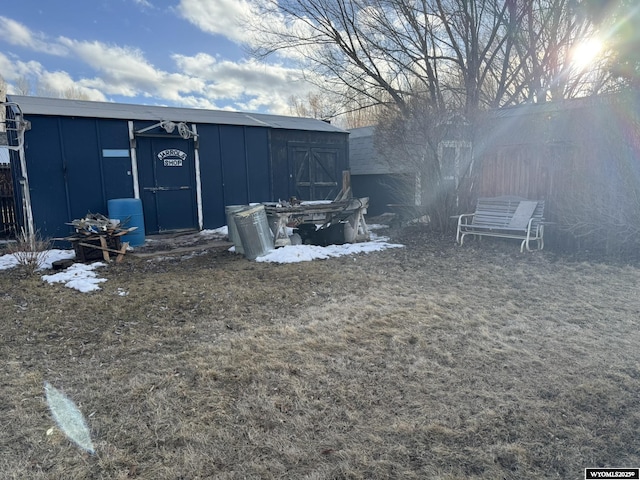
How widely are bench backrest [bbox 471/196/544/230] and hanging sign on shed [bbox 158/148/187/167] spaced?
601cm

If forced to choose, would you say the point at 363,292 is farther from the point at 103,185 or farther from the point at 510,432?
the point at 103,185

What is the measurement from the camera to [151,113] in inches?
358

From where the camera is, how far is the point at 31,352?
309 cm

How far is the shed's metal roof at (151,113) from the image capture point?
7.83 m

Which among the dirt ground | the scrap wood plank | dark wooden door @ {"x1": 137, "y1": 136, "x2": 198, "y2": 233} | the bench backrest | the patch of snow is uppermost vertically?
dark wooden door @ {"x1": 137, "y1": 136, "x2": 198, "y2": 233}

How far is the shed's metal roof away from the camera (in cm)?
783

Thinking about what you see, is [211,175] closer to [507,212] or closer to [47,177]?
[47,177]

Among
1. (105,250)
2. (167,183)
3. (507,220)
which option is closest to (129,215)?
(105,250)

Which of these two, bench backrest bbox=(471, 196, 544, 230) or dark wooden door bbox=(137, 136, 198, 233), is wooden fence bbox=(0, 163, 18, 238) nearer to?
dark wooden door bbox=(137, 136, 198, 233)

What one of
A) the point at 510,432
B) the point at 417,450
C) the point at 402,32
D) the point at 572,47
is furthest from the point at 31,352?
the point at 572,47

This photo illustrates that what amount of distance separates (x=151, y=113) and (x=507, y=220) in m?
7.44

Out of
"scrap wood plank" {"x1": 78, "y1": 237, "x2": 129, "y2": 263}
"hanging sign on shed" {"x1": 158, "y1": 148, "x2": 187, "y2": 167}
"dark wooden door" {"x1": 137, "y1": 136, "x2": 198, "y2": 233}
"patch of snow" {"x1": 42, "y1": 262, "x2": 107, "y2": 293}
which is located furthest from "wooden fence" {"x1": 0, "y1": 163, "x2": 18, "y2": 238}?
"patch of snow" {"x1": 42, "y1": 262, "x2": 107, "y2": 293}

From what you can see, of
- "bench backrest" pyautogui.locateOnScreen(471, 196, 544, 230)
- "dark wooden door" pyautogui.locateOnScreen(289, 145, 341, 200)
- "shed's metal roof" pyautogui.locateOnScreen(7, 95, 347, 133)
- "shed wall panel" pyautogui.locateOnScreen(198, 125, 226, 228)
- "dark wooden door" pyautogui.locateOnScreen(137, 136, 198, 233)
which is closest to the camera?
"bench backrest" pyautogui.locateOnScreen(471, 196, 544, 230)

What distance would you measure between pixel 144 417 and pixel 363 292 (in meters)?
2.75
